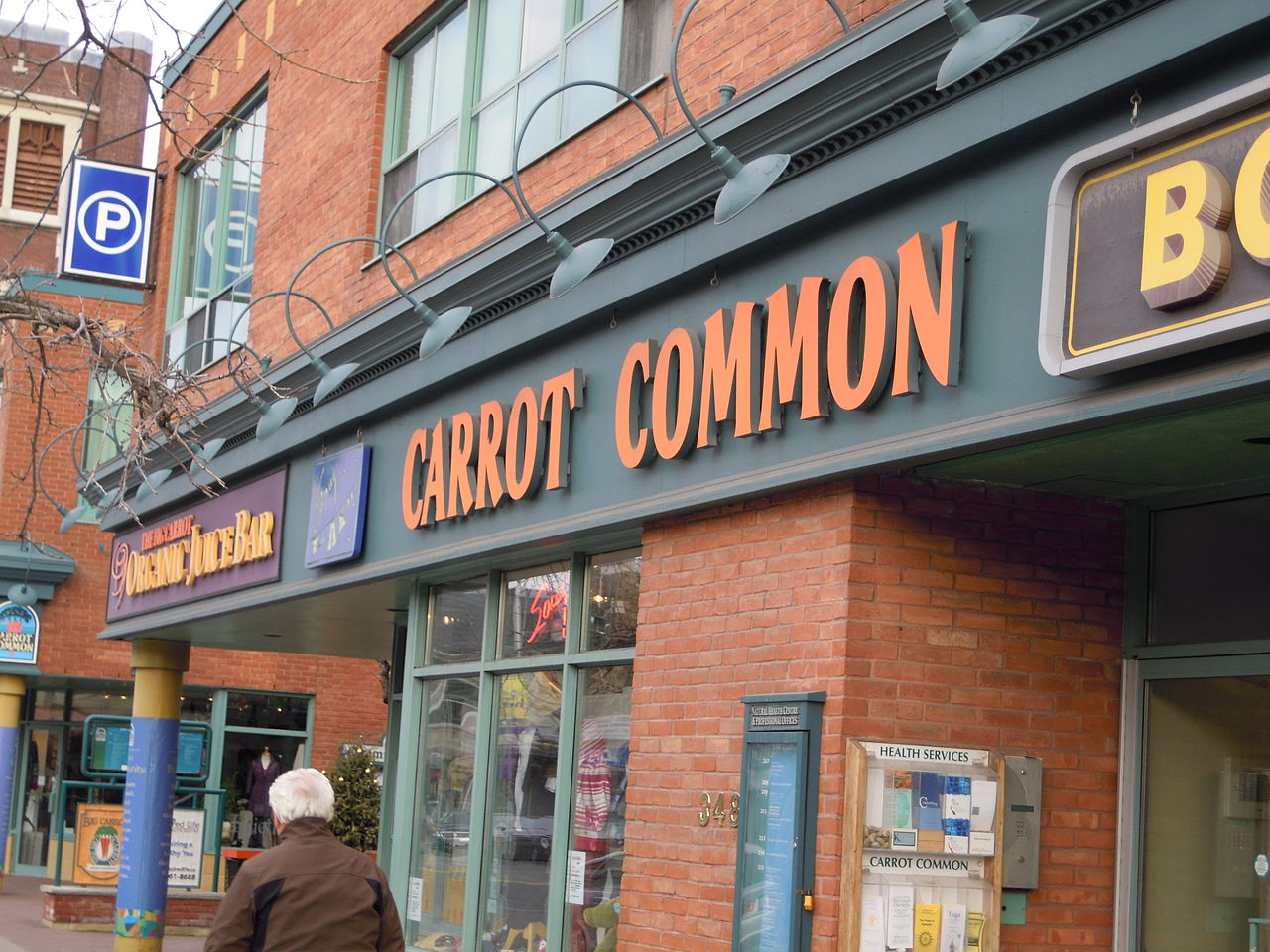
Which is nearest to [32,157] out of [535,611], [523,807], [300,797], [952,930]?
[535,611]

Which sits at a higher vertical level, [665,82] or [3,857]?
[665,82]

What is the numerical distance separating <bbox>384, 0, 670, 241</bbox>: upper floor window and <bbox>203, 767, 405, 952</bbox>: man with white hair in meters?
4.77

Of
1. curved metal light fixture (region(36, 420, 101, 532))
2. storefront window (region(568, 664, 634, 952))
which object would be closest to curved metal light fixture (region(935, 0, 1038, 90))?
storefront window (region(568, 664, 634, 952))

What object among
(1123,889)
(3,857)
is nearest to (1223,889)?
(1123,889)

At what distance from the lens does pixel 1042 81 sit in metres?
5.56

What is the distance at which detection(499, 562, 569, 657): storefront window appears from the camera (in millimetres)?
9250

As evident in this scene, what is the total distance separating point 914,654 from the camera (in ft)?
21.1

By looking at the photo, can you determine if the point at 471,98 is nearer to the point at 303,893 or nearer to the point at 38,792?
the point at 303,893

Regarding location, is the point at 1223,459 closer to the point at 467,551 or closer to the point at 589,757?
the point at 589,757

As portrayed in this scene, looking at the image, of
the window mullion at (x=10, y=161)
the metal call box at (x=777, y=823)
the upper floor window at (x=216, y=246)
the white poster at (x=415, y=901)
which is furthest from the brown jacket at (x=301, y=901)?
the window mullion at (x=10, y=161)

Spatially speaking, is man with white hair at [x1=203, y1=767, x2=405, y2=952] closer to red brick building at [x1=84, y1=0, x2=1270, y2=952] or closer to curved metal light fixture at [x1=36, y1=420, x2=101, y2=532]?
red brick building at [x1=84, y1=0, x2=1270, y2=952]

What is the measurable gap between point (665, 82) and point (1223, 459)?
3.74 metres

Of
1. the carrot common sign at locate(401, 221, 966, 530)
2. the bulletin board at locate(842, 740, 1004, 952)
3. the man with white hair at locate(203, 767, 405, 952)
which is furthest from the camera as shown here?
the bulletin board at locate(842, 740, 1004, 952)

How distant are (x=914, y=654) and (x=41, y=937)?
45.3 ft
